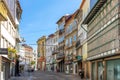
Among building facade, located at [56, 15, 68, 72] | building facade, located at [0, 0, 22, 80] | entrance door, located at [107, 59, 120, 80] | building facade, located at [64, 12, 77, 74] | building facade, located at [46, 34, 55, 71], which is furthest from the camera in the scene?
building facade, located at [46, 34, 55, 71]

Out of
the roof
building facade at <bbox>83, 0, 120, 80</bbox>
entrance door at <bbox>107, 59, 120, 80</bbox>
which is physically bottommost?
entrance door at <bbox>107, 59, 120, 80</bbox>

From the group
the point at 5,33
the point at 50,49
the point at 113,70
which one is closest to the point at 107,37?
the point at 113,70

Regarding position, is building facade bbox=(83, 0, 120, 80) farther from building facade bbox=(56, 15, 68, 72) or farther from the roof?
building facade bbox=(56, 15, 68, 72)

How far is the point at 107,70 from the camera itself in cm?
→ 2834

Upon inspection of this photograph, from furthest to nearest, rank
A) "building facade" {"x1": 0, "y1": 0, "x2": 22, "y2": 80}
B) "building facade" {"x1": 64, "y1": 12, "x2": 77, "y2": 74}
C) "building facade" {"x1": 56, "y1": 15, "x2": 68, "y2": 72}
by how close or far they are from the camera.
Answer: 1. "building facade" {"x1": 56, "y1": 15, "x2": 68, "y2": 72}
2. "building facade" {"x1": 64, "y1": 12, "x2": 77, "y2": 74}
3. "building facade" {"x1": 0, "y1": 0, "x2": 22, "y2": 80}

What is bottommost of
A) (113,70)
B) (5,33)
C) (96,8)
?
(113,70)

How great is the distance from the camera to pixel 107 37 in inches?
1072

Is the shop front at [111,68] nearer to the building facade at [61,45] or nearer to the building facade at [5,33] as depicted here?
the building facade at [5,33]

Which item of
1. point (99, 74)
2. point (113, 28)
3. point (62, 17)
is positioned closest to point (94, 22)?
point (99, 74)

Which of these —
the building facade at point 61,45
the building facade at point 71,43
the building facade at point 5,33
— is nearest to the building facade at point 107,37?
the building facade at point 5,33

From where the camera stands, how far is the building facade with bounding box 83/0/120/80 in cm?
2398

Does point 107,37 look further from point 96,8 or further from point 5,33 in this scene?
point 5,33

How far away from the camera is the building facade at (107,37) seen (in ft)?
78.7

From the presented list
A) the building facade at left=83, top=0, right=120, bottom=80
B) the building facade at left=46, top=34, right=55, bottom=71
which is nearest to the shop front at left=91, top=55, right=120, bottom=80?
the building facade at left=83, top=0, right=120, bottom=80
